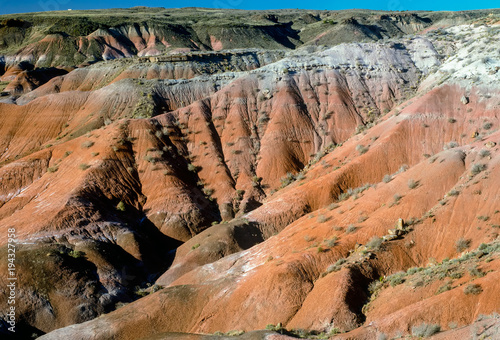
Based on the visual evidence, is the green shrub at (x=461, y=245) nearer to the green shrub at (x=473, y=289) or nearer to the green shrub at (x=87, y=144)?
the green shrub at (x=473, y=289)

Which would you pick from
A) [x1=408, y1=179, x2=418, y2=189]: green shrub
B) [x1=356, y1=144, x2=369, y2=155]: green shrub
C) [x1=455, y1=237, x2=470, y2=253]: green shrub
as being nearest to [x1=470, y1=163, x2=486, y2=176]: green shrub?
[x1=408, y1=179, x2=418, y2=189]: green shrub

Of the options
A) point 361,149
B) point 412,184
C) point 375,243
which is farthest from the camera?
point 361,149

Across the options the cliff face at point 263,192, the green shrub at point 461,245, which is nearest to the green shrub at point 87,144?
the cliff face at point 263,192

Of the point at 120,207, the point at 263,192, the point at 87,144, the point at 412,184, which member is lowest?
the point at 412,184

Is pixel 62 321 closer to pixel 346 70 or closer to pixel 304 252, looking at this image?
pixel 304 252

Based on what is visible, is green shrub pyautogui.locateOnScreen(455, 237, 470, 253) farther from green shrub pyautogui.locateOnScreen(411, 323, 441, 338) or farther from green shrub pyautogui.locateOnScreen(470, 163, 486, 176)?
green shrub pyautogui.locateOnScreen(411, 323, 441, 338)

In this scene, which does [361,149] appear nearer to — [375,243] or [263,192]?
[263,192]

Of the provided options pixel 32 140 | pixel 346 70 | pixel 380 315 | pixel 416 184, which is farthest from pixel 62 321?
pixel 346 70

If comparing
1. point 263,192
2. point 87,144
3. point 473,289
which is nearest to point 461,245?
point 473,289
